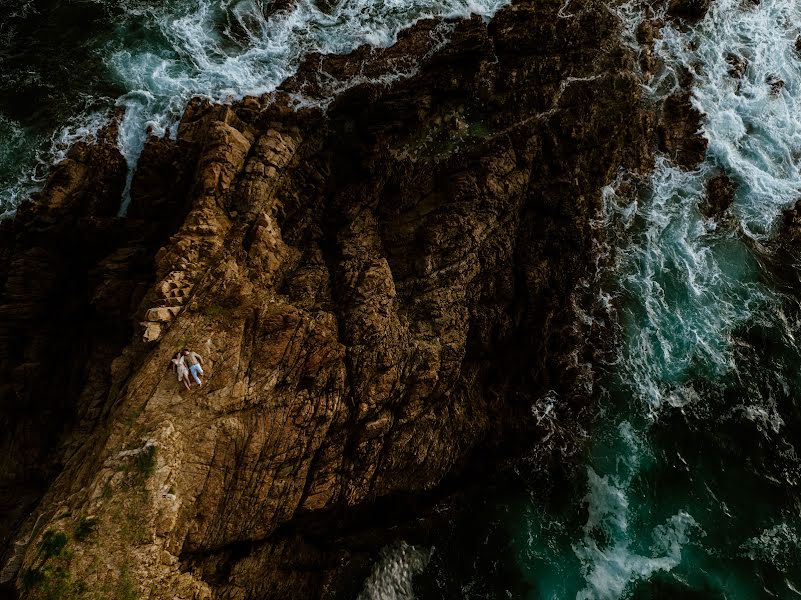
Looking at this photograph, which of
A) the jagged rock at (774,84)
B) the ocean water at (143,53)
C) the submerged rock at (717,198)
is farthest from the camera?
the jagged rock at (774,84)

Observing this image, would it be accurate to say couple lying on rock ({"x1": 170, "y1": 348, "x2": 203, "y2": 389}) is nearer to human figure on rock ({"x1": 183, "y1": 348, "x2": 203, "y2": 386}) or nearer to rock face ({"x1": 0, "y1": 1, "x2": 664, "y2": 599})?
human figure on rock ({"x1": 183, "y1": 348, "x2": 203, "y2": 386})

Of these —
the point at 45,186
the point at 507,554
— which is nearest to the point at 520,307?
the point at 507,554

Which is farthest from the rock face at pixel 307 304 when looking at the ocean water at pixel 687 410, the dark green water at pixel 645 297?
the ocean water at pixel 687 410

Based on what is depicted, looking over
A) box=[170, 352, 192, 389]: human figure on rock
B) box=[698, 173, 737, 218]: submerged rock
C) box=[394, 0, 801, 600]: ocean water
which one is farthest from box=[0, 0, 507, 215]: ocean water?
box=[698, 173, 737, 218]: submerged rock

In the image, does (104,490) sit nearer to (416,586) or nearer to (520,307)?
(416,586)

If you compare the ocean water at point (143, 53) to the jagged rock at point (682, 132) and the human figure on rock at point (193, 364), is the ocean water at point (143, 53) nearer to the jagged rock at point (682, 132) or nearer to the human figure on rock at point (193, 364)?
the jagged rock at point (682, 132)

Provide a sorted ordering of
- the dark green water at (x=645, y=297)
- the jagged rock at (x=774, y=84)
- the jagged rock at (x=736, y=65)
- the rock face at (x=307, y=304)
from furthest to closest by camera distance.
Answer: the jagged rock at (x=774, y=84)
the jagged rock at (x=736, y=65)
the dark green water at (x=645, y=297)
the rock face at (x=307, y=304)

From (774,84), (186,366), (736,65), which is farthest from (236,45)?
(774,84)
